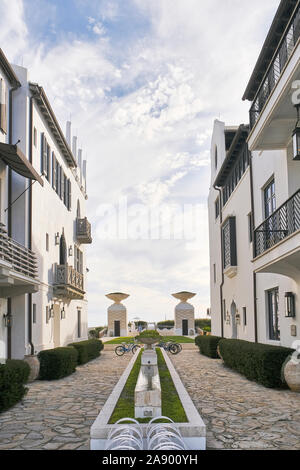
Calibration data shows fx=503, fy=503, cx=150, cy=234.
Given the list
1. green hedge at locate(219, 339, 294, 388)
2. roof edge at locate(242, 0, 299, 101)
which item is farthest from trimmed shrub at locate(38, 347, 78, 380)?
roof edge at locate(242, 0, 299, 101)

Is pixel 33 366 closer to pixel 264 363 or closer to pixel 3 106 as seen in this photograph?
pixel 264 363

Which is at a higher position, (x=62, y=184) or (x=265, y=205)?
(x=62, y=184)

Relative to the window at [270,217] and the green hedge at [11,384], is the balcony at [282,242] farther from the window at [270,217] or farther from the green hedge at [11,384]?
the green hedge at [11,384]

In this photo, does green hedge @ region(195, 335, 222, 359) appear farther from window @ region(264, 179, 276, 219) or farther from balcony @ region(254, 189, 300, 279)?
A: balcony @ region(254, 189, 300, 279)

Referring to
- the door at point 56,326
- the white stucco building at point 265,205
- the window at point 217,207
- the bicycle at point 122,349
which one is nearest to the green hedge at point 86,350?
the bicycle at point 122,349

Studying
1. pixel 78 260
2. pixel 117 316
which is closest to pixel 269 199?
pixel 78 260

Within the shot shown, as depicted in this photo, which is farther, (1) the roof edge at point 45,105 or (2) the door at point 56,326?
(2) the door at point 56,326

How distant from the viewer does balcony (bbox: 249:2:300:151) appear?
1027 cm

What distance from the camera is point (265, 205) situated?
54.3ft

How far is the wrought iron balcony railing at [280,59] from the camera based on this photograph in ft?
36.3

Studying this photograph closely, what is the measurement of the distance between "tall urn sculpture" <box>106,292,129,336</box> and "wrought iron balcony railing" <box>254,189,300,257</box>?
31762 millimetres

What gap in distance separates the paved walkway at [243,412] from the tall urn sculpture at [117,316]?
3062 centimetres

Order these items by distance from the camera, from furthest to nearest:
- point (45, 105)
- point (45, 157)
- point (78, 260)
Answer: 1. point (78, 260)
2. point (45, 157)
3. point (45, 105)

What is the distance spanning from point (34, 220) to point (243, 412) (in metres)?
10.3
